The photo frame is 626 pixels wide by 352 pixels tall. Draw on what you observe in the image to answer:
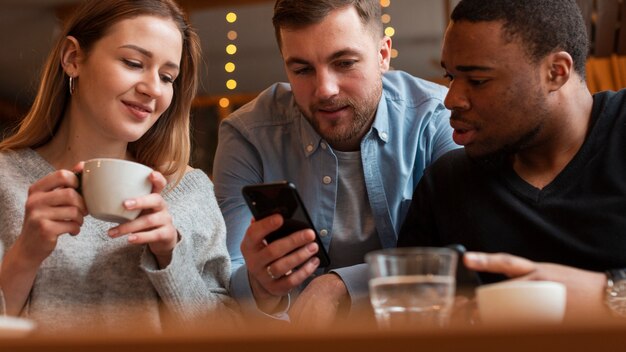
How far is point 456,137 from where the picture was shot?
5.13 feet

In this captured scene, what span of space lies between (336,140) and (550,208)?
0.56 meters

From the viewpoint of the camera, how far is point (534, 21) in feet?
5.00

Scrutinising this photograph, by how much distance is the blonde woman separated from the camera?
1.35 m

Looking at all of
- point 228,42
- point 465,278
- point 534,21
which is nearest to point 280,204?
point 465,278

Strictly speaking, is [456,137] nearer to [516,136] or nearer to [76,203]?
[516,136]

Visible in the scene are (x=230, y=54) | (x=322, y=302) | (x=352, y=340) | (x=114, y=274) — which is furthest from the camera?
(x=230, y=54)

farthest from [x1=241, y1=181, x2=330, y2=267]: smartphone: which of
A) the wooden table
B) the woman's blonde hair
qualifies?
the wooden table

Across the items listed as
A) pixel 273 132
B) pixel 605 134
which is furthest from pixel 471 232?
pixel 273 132

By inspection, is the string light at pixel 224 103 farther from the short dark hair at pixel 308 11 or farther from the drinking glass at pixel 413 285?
the drinking glass at pixel 413 285

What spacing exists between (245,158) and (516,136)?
0.67 metres

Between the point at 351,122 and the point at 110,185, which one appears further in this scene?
the point at 351,122

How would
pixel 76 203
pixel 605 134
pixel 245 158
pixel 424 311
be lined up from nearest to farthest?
pixel 424 311
pixel 76 203
pixel 605 134
pixel 245 158

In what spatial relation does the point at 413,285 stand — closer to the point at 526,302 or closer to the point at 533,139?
the point at 526,302

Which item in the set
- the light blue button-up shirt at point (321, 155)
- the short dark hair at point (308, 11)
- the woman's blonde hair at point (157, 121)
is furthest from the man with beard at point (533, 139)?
the woman's blonde hair at point (157, 121)
